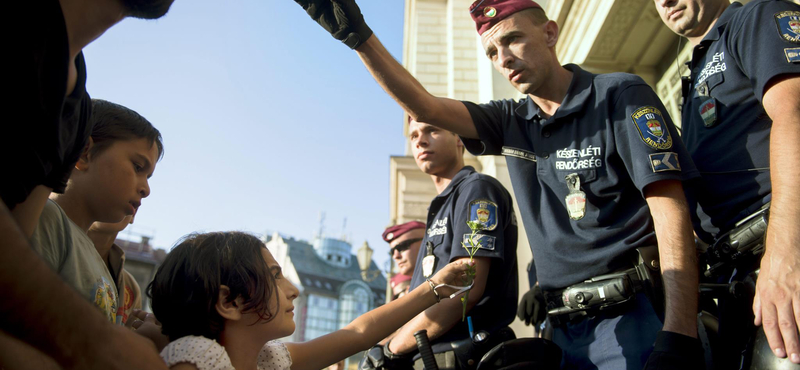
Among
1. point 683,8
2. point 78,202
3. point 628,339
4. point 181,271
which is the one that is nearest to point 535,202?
point 628,339

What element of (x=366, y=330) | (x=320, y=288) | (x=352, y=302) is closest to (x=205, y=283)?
(x=366, y=330)

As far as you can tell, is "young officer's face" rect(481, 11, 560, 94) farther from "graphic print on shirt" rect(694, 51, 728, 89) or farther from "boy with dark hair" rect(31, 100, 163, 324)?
"boy with dark hair" rect(31, 100, 163, 324)

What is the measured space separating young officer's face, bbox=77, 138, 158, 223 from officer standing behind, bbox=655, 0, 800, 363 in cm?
222

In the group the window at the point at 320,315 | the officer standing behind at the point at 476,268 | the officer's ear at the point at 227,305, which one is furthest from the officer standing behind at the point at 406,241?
the window at the point at 320,315

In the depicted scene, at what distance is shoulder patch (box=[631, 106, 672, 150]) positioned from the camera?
1968mm

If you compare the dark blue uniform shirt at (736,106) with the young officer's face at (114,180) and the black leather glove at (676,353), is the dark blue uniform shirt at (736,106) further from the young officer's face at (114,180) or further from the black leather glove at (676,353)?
the young officer's face at (114,180)

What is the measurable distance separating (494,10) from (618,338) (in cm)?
154

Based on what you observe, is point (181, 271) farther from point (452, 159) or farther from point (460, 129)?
point (452, 159)

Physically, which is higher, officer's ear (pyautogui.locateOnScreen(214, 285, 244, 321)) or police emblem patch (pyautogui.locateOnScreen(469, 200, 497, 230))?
police emblem patch (pyautogui.locateOnScreen(469, 200, 497, 230))

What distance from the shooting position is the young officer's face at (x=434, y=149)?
3.39 m

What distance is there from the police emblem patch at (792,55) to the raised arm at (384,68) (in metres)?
1.18

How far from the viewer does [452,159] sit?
342 centimetres

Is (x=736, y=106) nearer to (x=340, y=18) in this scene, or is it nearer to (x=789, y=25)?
(x=789, y=25)

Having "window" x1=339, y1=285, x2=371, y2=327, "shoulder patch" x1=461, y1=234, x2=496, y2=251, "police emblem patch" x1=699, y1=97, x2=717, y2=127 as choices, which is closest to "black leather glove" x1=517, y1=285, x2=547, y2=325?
"shoulder patch" x1=461, y1=234, x2=496, y2=251
